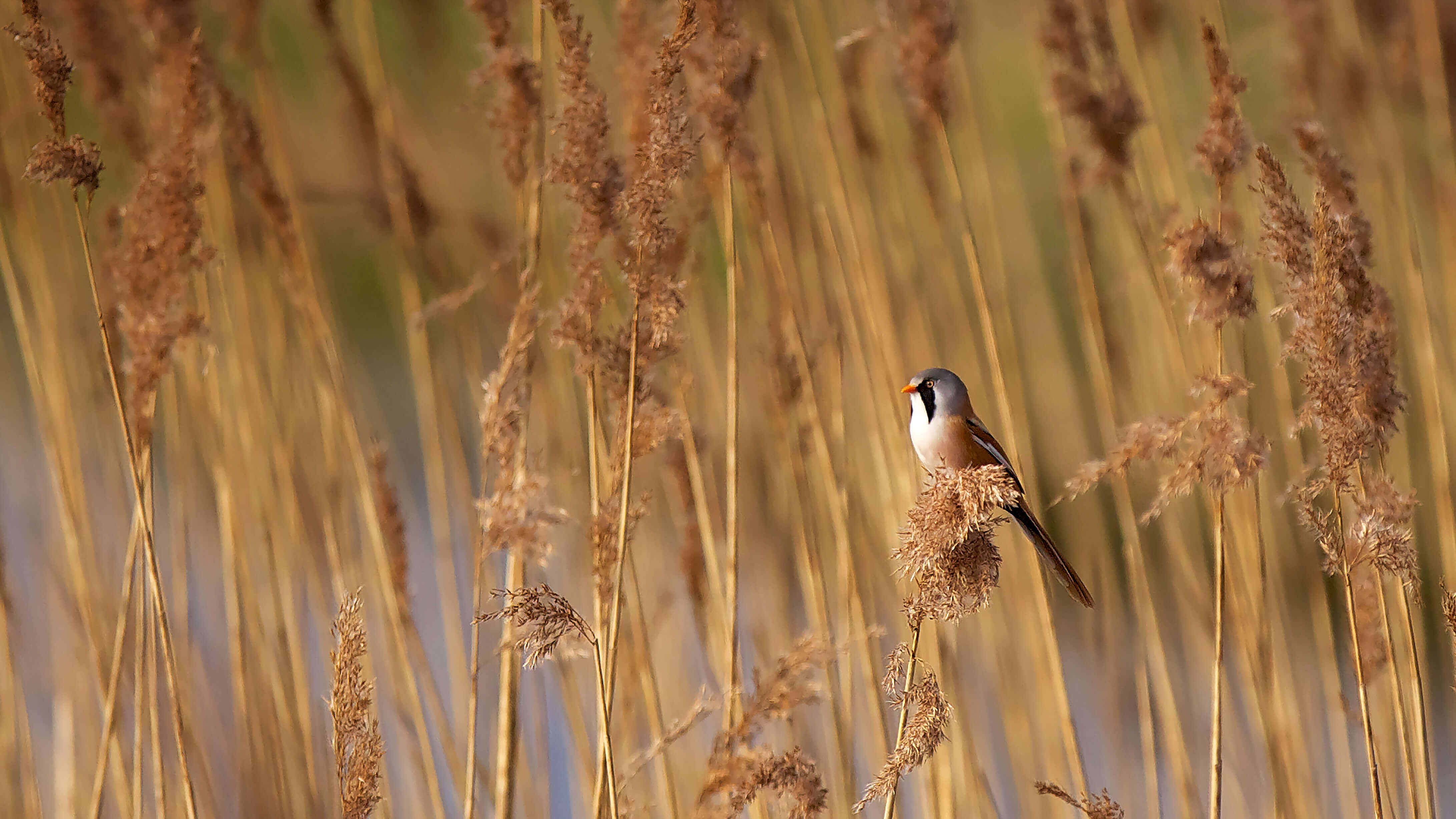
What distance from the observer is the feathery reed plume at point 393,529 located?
A: 5.80ft

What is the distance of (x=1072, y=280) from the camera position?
3.09 meters

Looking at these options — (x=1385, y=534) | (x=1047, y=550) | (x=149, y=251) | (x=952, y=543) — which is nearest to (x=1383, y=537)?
(x=1385, y=534)

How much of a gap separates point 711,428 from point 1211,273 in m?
1.57

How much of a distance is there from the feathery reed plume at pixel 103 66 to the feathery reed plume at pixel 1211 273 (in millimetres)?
1799

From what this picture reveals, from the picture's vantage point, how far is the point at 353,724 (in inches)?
48.0

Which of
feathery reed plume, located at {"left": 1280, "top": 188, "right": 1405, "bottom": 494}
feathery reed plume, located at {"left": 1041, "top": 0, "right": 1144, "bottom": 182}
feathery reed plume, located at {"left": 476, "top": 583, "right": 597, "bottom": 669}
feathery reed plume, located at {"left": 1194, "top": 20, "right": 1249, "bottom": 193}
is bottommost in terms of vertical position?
feathery reed plume, located at {"left": 476, "top": 583, "right": 597, "bottom": 669}

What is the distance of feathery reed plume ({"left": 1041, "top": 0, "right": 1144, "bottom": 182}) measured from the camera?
1.95 m

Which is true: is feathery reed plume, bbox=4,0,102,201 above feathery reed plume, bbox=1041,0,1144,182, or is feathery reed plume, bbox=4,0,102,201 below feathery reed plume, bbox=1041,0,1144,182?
below

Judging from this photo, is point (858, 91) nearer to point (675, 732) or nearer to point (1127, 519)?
point (1127, 519)

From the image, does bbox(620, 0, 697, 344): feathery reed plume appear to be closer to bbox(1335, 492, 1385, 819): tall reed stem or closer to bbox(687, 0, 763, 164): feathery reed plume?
bbox(687, 0, 763, 164): feathery reed plume

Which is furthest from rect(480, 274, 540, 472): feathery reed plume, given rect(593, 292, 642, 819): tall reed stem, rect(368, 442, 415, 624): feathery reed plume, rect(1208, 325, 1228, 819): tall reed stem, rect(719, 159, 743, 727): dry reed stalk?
rect(1208, 325, 1228, 819): tall reed stem

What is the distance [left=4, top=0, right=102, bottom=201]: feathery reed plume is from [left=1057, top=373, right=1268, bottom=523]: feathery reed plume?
1.25 m

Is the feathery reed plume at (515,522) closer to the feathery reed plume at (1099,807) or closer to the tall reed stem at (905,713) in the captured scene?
the tall reed stem at (905,713)

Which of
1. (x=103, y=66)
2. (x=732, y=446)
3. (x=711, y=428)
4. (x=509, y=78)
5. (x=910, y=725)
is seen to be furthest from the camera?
(x=711, y=428)
